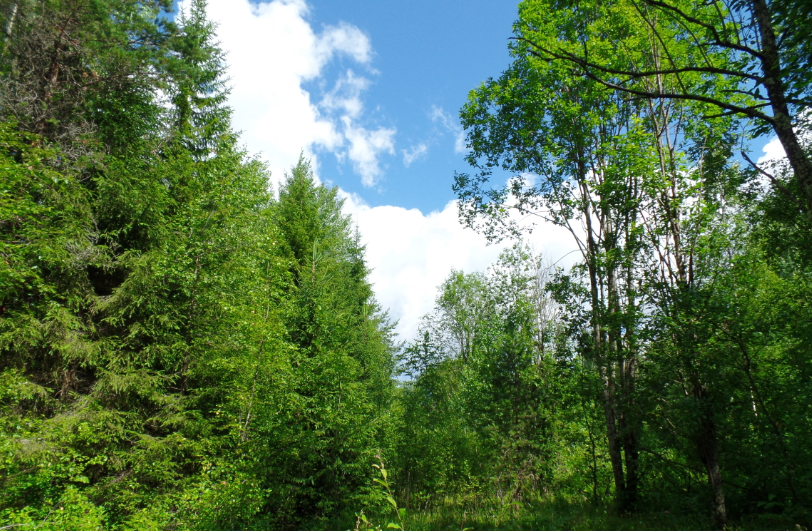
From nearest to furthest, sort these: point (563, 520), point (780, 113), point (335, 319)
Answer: point (780, 113) → point (563, 520) → point (335, 319)

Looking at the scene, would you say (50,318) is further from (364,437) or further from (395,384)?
(395,384)

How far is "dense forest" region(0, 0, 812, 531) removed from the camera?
22.9ft

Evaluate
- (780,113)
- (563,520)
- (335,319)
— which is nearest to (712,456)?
(563,520)

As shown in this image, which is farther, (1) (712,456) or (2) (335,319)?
(2) (335,319)

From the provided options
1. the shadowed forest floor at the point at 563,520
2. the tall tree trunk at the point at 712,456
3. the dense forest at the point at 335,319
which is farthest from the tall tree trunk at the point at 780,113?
the tall tree trunk at the point at 712,456

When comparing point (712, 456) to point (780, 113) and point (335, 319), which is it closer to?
point (780, 113)

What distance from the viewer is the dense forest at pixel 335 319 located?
275 inches

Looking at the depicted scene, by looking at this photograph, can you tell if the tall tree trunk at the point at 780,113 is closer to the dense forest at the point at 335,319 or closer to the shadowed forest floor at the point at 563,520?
the dense forest at the point at 335,319

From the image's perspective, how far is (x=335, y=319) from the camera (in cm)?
1288

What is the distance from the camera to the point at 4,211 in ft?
22.5

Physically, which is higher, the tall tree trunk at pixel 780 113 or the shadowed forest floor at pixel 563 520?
the tall tree trunk at pixel 780 113

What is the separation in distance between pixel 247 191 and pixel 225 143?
76.7 inches

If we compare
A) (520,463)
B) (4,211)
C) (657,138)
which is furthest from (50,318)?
(657,138)

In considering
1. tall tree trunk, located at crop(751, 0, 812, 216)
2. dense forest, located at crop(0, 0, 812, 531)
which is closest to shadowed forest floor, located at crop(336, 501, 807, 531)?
dense forest, located at crop(0, 0, 812, 531)
